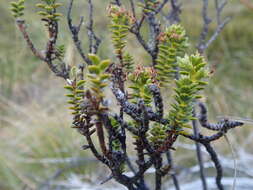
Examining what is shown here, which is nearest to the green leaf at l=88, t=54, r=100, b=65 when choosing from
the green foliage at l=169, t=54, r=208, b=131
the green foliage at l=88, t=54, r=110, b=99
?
the green foliage at l=88, t=54, r=110, b=99

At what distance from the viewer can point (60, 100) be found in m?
2.88

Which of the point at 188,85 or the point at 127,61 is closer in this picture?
the point at 188,85

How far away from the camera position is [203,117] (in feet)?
1.66

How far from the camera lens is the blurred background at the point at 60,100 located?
7.20ft

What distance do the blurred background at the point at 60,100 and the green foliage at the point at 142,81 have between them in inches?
54.8

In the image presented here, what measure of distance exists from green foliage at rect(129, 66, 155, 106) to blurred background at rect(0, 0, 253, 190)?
4.57 ft

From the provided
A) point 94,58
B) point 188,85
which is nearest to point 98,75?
point 94,58

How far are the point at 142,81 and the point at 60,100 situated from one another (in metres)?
2.46

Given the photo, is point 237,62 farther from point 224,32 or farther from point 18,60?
point 18,60

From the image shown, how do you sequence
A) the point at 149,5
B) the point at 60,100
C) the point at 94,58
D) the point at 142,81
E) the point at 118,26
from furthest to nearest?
the point at 60,100
the point at 149,5
the point at 118,26
the point at 142,81
the point at 94,58

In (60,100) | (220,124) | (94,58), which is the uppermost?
(94,58)

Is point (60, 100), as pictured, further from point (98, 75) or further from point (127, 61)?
point (98, 75)

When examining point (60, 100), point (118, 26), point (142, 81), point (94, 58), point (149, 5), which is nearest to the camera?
point (94, 58)

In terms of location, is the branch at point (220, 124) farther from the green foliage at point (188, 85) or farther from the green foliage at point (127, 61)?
the green foliage at point (127, 61)
